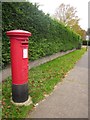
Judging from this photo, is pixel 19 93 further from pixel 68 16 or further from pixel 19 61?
pixel 68 16

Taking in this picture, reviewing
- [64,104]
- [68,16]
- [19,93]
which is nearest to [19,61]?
[19,93]

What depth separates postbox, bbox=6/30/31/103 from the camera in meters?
4.40

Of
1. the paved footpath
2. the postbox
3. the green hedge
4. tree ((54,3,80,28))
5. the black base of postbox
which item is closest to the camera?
the paved footpath

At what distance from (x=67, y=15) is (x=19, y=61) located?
46009 millimetres

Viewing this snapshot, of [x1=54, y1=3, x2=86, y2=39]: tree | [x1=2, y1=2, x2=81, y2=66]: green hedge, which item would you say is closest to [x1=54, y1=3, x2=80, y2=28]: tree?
[x1=54, y1=3, x2=86, y2=39]: tree

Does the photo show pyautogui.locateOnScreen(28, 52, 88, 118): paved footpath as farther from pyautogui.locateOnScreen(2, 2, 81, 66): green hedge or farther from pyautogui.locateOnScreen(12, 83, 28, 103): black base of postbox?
pyautogui.locateOnScreen(2, 2, 81, 66): green hedge

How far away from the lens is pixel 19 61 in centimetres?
446

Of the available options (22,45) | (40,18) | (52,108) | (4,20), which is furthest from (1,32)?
(40,18)

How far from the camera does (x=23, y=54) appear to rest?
14.7 ft

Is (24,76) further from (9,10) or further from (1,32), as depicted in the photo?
(9,10)

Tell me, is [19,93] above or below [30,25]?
below

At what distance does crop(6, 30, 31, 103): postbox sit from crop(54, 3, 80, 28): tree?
144ft

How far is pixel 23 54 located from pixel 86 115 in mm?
1940

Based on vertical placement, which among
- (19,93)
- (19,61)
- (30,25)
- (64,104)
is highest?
(30,25)
